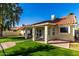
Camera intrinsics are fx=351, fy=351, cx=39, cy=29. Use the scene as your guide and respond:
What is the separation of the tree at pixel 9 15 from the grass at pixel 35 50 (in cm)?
51

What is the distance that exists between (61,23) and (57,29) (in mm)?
182

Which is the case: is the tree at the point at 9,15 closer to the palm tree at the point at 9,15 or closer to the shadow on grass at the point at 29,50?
the palm tree at the point at 9,15

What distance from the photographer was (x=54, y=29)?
8109mm

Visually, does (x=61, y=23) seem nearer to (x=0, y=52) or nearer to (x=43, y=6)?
(x=43, y=6)

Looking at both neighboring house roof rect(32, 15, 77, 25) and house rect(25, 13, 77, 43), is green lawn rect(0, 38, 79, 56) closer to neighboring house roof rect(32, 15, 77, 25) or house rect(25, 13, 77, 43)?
house rect(25, 13, 77, 43)

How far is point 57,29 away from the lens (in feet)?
26.8

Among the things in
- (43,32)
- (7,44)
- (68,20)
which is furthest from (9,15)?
(68,20)

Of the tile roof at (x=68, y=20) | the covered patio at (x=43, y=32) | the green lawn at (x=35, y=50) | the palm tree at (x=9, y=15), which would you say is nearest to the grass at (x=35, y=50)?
the green lawn at (x=35, y=50)

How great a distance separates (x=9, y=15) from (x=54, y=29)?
1.09 meters

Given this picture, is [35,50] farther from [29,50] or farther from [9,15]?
[9,15]

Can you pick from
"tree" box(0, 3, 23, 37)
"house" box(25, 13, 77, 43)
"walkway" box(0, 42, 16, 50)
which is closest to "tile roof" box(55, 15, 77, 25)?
"house" box(25, 13, 77, 43)

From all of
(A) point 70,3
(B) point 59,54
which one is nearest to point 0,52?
(B) point 59,54

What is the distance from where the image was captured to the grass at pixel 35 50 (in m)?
7.88

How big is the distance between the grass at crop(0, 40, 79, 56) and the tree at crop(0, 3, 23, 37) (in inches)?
19.9
